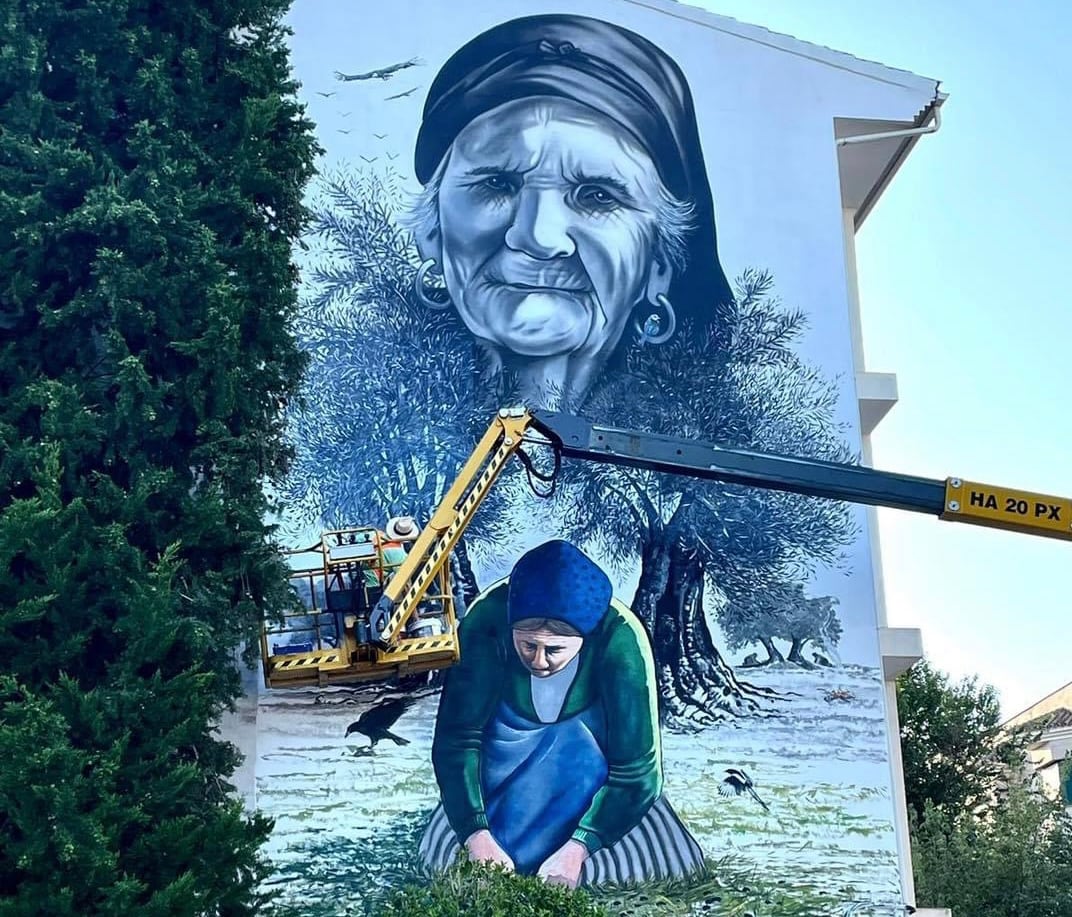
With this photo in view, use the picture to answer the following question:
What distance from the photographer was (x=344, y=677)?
15977 mm

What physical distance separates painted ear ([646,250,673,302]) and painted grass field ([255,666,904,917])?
18.5ft

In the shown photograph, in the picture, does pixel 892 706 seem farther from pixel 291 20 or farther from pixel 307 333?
pixel 291 20

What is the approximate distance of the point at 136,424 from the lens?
12.4 meters

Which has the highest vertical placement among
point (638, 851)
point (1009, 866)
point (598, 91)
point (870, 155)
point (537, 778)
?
point (598, 91)

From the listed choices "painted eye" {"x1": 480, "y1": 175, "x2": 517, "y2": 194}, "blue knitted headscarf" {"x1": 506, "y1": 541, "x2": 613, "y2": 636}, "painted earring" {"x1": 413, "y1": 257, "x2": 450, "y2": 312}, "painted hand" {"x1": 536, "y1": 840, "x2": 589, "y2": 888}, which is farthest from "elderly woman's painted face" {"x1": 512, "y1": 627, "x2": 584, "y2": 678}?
"painted eye" {"x1": 480, "y1": 175, "x2": 517, "y2": 194}

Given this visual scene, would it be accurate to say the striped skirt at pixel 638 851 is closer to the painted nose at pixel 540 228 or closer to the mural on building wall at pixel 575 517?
the mural on building wall at pixel 575 517

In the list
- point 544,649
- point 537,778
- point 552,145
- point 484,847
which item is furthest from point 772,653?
point 552,145

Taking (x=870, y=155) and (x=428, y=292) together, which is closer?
(x=428, y=292)

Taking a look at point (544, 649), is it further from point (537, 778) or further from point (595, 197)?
point (595, 197)

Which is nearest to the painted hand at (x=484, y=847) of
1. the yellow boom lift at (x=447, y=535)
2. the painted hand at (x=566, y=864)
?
the painted hand at (x=566, y=864)

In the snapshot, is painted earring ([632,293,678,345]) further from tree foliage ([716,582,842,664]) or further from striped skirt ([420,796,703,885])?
striped skirt ([420,796,703,885])

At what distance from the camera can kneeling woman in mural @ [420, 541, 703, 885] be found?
18516 millimetres

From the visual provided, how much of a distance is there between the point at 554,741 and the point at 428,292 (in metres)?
6.49

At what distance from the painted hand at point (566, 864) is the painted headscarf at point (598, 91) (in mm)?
7944
